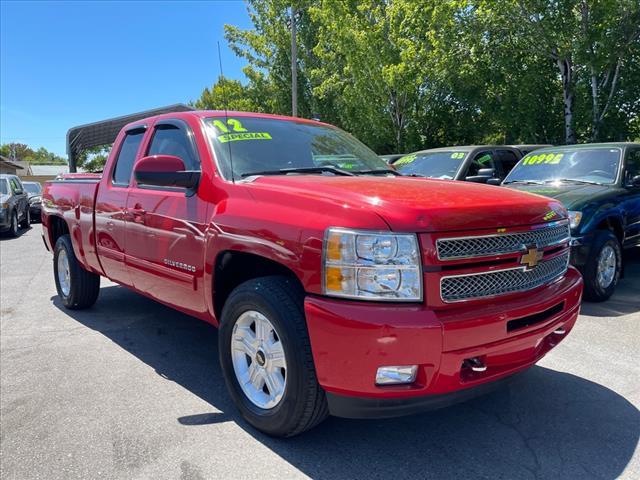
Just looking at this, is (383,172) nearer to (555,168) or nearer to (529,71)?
(555,168)

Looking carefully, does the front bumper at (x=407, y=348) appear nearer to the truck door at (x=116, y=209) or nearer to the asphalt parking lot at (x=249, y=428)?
the asphalt parking lot at (x=249, y=428)

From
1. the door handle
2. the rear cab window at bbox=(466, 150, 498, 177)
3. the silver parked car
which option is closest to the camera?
the door handle

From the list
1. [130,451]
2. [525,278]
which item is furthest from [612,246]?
[130,451]

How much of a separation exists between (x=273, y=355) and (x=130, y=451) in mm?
958

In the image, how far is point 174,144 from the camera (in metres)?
4.02

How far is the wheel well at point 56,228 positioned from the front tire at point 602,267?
19.1ft

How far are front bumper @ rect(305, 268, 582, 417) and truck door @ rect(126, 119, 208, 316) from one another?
1.24m

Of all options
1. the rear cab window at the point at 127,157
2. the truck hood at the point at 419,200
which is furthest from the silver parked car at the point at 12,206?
the truck hood at the point at 419,200

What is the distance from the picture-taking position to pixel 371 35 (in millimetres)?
17656

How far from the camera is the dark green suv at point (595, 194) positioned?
550 centimetres

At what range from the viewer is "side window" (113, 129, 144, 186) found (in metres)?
4.54

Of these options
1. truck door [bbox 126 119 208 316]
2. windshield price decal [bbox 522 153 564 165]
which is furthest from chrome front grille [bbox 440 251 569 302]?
windshield price decal [bbox 522 153 564 165]

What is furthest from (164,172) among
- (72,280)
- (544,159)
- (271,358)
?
(544,159)

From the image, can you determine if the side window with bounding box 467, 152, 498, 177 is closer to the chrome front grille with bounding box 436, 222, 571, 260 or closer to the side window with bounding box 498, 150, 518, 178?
the side window with bounding box 498, 150, 518, 178
